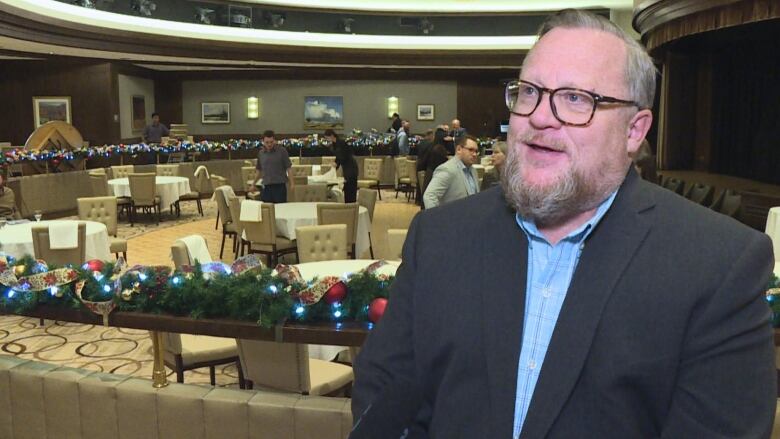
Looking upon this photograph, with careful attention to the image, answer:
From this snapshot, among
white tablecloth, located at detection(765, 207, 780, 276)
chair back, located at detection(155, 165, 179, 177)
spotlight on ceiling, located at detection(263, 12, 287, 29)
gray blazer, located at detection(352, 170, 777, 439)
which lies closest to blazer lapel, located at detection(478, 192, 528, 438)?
gray blazer, located at detection(352, 170, 777, 439)

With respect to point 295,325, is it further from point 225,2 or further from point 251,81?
point 251,81

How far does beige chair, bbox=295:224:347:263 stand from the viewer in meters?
5.82

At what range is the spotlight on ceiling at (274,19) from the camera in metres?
19.2

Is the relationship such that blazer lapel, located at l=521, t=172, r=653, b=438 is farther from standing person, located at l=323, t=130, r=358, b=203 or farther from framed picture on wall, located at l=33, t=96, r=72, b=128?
framed picture on wall, located at l=33, t=96, r=72, b=128

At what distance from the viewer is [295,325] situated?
2750 mm

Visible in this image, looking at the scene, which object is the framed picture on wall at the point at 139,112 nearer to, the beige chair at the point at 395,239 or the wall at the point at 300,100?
the wall at the point at 300,100

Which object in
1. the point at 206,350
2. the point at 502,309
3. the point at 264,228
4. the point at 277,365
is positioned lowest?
the point at 206,350

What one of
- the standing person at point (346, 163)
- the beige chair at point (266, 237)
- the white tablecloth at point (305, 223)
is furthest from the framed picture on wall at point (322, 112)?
the beige chair at point (266, 237)

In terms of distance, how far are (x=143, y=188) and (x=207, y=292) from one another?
906cm

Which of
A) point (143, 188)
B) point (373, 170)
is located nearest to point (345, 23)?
point (373, 170)

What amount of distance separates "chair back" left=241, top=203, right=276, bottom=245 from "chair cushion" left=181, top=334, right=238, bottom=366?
3242mm

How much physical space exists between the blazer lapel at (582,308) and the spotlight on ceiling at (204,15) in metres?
18.0

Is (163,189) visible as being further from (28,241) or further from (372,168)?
(28,241)

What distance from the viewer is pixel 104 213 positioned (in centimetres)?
786
